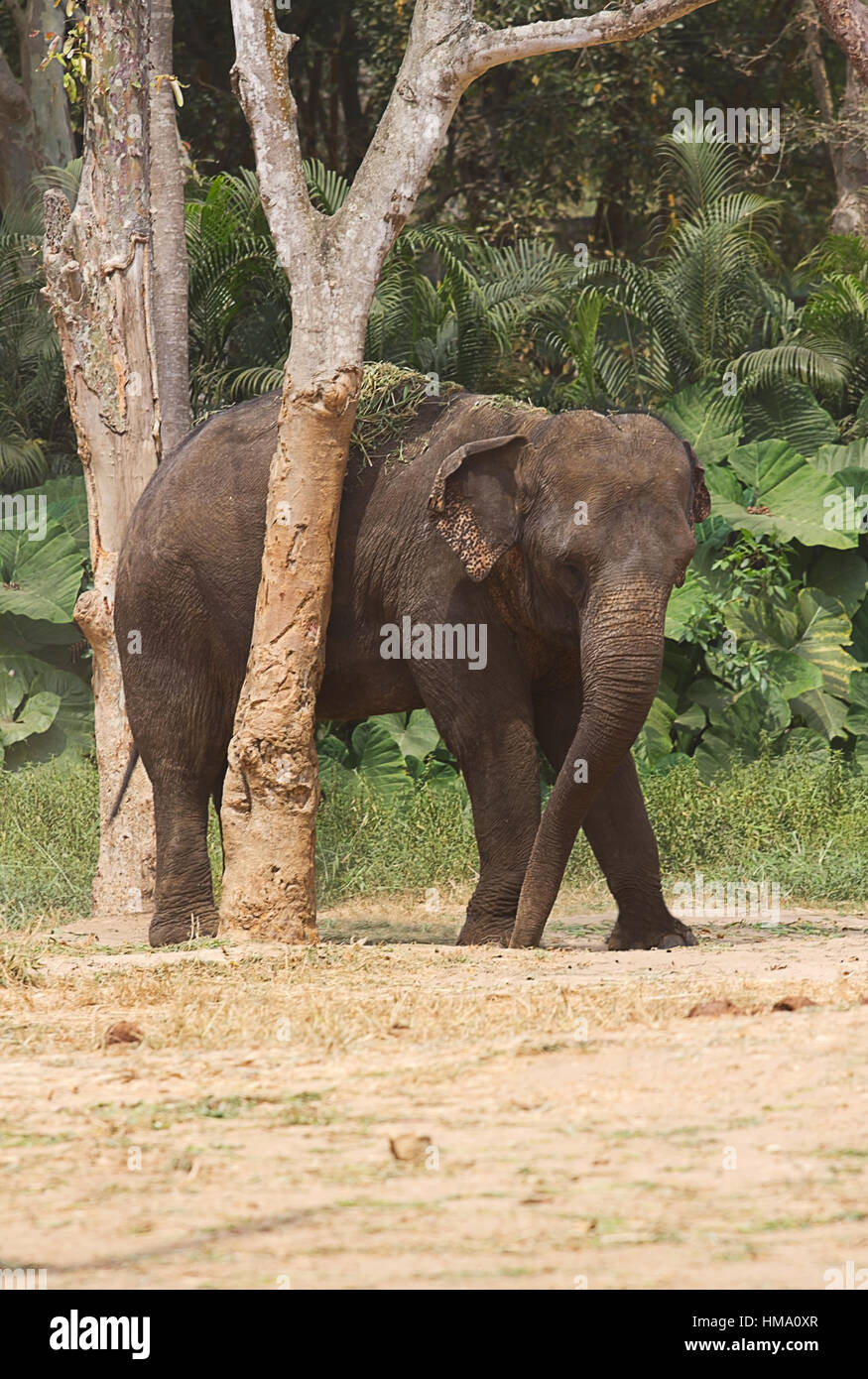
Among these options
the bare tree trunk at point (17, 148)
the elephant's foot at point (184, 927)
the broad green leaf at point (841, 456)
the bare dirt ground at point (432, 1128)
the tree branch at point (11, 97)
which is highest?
the tree branch at point (11, 97)

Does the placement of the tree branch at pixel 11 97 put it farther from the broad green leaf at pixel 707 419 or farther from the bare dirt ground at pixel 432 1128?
the bare dirt ground at pixel 432 1128

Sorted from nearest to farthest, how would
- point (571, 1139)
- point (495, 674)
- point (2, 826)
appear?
point (571, 1139), point (495, 674), point (2, 826)

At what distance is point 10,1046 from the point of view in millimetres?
5688

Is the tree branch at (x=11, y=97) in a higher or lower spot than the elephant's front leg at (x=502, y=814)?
higher

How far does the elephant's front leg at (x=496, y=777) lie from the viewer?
8.38 m

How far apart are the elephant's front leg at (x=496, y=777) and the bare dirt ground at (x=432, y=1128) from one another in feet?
4.32

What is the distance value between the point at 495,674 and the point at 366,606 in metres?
0.78

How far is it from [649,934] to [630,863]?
0.33 metres

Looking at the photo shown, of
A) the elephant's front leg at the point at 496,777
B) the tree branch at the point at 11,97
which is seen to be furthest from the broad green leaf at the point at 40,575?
the elephant's front leg at the point at 496,777

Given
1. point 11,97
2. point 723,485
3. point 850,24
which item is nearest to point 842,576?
point 723,485

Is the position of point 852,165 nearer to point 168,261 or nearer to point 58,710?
point 168,261

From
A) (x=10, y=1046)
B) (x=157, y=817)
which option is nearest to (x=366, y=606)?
(x=157, y=817)

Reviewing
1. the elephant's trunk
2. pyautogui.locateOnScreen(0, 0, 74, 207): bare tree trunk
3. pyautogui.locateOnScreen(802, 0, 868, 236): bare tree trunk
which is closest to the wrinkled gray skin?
the elephant's trunk
